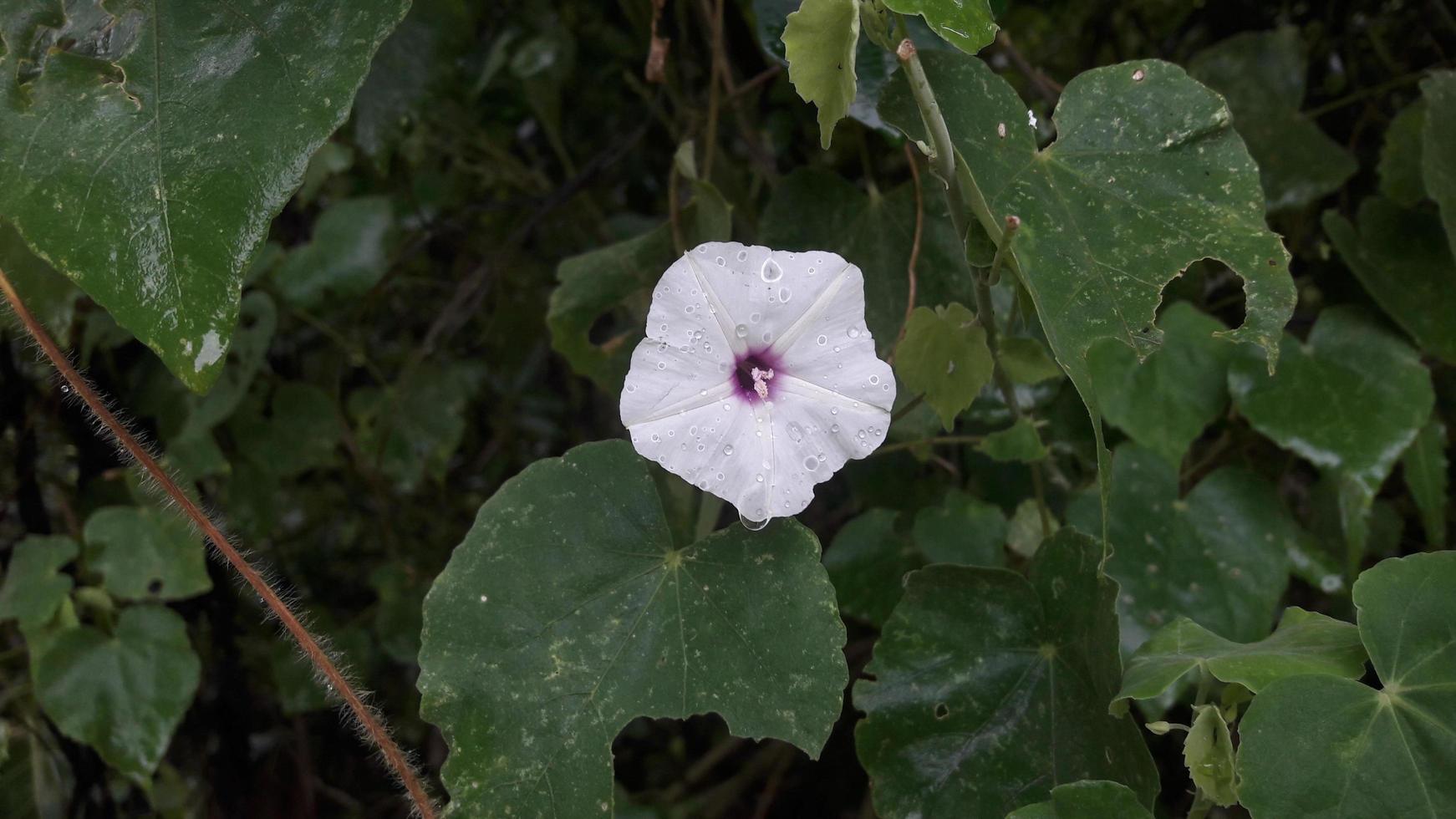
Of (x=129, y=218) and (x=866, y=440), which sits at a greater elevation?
(x=129, y=218)

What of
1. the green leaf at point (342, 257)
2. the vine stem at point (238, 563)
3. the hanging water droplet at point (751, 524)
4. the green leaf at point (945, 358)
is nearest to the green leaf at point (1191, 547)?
the green leaf at point (945, 358)

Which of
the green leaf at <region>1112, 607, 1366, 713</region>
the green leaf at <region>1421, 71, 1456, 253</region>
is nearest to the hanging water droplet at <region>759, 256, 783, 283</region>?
the green leaf at <region>1112, 607, 1366, 713</region>

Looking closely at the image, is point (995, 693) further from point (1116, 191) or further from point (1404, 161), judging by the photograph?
point (1404, 161)

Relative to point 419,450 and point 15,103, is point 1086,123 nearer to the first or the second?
point 15,103

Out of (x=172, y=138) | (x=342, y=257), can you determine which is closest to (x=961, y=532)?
(x=172, y=138)

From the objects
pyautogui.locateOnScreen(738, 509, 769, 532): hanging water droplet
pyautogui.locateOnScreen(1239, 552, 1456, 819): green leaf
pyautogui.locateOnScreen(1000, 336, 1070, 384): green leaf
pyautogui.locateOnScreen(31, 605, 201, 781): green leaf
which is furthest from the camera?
pyautogui.locateOnScreen(31, 605, 201, 781): green leaf

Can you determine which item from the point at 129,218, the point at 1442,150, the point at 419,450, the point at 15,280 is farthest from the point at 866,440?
the point at 419,450

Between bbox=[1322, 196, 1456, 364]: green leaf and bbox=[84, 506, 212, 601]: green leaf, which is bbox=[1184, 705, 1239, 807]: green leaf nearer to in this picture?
bbox=[1322, 196, 1456, 364]: green leaf
